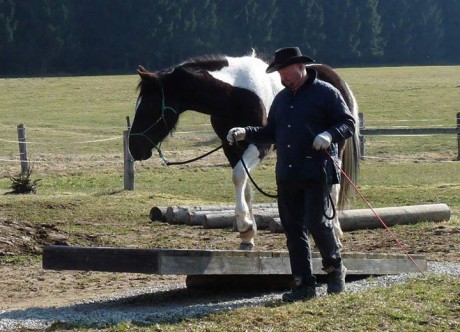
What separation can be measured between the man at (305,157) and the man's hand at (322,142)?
0.25 feet

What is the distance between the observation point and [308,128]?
351 inches

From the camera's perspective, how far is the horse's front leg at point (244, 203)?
11.2 m

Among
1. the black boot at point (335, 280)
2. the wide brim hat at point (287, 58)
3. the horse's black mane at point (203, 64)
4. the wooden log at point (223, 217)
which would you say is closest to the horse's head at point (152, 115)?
the horse's black mane at point (203, 64)

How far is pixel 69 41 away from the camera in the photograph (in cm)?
7544

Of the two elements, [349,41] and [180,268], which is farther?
[349,41]

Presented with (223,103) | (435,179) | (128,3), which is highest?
(128,3)

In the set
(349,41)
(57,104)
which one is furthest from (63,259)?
(349,41)

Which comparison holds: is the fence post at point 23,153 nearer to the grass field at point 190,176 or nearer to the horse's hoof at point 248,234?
the grass field at point 190,176

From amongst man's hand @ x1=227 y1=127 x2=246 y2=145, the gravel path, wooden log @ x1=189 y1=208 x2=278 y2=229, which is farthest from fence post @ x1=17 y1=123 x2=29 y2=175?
man's hand @ x1=227 y1=127 x2=246 y2=145

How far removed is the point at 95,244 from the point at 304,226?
18.6 ft

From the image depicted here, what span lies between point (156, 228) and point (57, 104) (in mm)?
39851

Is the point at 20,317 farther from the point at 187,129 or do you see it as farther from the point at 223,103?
the point at 187,129

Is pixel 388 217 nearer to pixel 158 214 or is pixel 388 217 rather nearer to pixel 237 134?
pixel 158 214

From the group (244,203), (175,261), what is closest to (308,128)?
(175,261)
